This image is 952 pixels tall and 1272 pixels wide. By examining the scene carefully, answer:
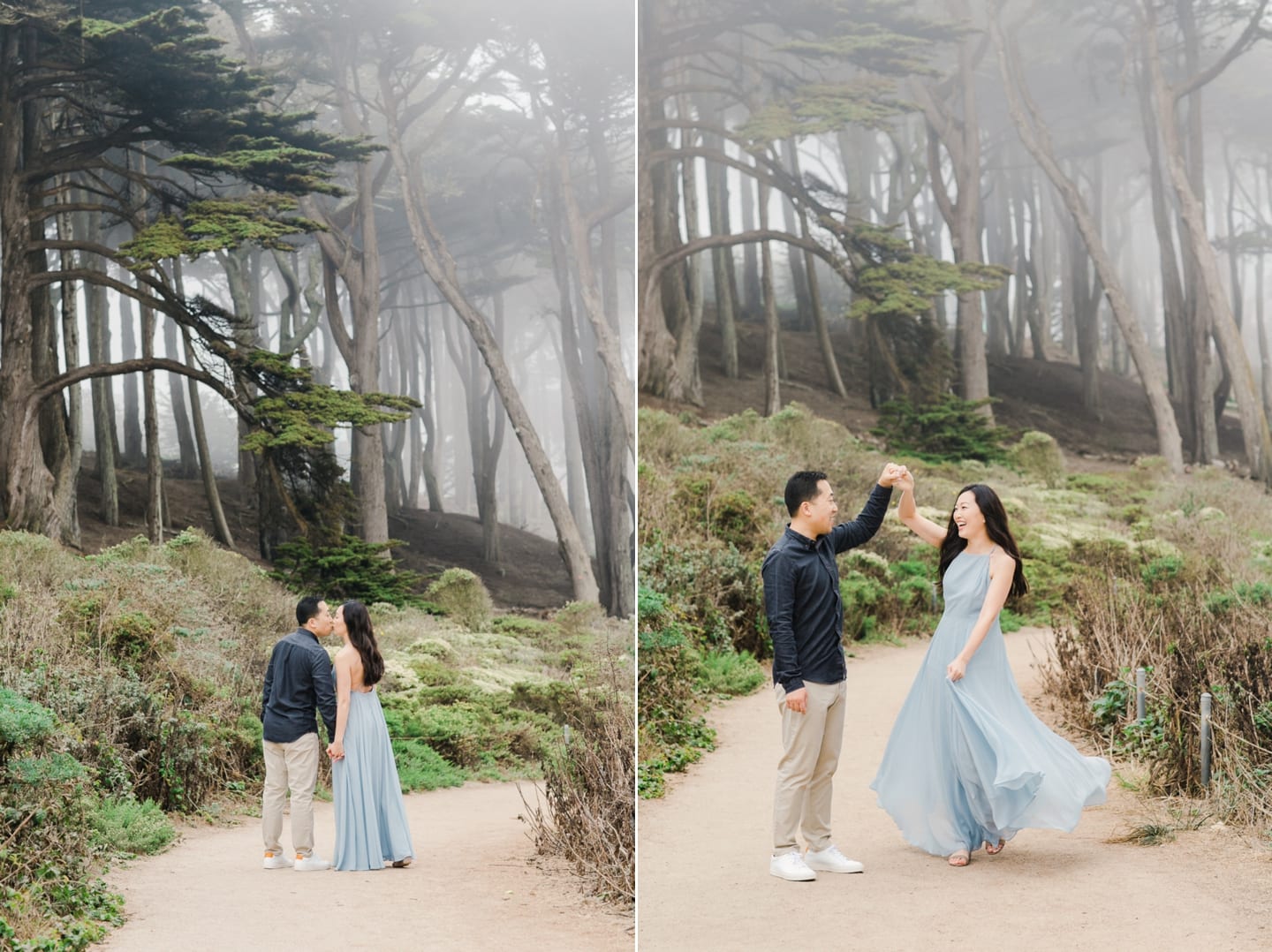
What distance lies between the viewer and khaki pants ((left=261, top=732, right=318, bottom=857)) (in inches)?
201

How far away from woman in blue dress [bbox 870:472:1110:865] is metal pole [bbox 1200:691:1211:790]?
2.46 ft

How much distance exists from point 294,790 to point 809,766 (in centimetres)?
220

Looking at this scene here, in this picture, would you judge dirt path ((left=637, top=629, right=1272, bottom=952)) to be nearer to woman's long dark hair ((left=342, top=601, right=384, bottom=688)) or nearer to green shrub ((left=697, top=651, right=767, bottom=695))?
green shrub ((left=697, top=651, right=767, bottom=695))

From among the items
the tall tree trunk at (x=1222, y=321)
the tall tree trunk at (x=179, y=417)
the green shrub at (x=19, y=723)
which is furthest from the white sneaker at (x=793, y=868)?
the tall tree trunk at (x=1222, y=321)

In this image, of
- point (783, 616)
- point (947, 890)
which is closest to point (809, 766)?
point (783, 616)

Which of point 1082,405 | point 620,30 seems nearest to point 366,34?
point 620,30

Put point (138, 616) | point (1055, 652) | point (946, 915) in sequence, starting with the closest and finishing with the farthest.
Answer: point (946, 915) → point (138, 616) → point (1055, 652)

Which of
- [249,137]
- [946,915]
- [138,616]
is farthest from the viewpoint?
[249,137]

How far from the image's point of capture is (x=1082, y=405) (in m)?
7.21

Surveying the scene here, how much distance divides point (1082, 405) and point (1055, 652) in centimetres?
174

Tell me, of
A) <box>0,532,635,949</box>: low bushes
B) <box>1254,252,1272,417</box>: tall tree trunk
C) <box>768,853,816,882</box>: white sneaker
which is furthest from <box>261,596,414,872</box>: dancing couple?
<box>1254,252,1272,417</box>: tall tree trunk

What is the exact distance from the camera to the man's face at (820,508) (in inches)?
166

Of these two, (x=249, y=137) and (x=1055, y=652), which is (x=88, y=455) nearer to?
(x=249, y=137)

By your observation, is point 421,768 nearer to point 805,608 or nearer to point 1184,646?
point 805,608
